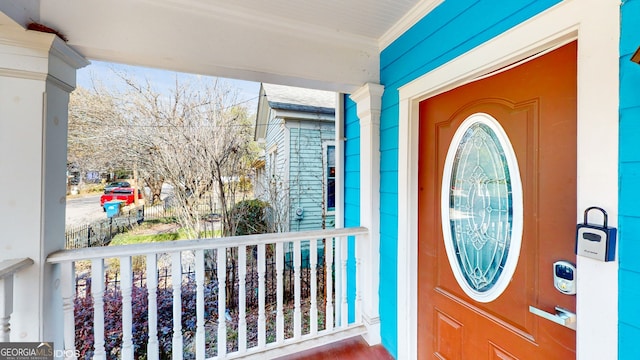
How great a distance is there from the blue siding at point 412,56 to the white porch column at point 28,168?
2.10 m

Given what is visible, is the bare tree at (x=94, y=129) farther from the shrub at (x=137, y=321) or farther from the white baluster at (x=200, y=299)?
the white baluster at (x=200, y=299)

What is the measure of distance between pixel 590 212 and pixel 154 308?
7.44ft

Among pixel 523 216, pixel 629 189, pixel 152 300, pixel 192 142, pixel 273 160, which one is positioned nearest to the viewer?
pixel 629 189

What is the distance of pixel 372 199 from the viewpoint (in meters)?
2.13

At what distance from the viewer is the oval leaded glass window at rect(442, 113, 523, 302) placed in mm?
1235

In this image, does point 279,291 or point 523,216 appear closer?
point 523,216

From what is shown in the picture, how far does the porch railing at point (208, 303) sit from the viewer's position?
155 centimetres

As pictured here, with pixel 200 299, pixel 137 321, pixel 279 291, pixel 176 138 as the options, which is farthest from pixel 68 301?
pixel 176 138

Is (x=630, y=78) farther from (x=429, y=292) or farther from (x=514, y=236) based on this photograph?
(x=429, y=292)

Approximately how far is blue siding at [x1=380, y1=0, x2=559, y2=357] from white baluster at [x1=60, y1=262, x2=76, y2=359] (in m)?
2.05

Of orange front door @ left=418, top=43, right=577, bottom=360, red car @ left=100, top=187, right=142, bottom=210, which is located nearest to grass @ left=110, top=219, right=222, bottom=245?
red car @ left=100, top=187, right=142, bottom=210

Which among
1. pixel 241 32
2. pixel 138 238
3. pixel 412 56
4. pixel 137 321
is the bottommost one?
pixel 137 321

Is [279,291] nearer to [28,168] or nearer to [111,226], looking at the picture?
[28,168]

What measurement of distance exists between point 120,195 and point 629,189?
6869 millimetres
